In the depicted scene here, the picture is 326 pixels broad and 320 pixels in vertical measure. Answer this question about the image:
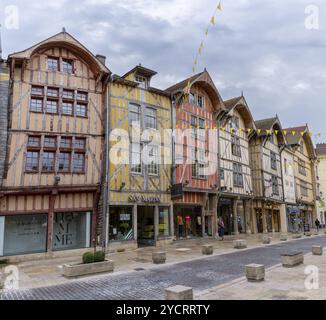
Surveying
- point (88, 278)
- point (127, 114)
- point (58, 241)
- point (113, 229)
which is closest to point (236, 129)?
point (127, 114)

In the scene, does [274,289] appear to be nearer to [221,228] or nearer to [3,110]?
[3,110]

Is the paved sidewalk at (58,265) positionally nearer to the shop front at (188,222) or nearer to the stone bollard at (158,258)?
the stone bollard at (158,258)

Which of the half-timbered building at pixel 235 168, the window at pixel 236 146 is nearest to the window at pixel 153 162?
the half-timbered building at pixel 235 168

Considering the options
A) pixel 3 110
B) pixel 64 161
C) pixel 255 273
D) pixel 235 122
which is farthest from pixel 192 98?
pixel 255 273

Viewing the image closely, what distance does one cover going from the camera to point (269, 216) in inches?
1257

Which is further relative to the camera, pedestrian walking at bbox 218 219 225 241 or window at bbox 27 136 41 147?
pedestrian walking at bbox 218 219 225 241

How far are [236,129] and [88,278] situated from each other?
20.8 meters

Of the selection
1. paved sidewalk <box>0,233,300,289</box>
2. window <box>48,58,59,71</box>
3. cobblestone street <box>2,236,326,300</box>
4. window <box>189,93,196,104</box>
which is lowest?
paved sidewalk <box>0,233,300,289</box>

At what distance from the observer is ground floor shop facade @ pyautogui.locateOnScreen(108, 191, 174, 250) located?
16.1 meters

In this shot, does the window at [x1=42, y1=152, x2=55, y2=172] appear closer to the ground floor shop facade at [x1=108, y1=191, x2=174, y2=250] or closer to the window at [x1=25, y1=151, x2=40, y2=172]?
the window at [x1=25, y1=151, x2=40, y2=172]

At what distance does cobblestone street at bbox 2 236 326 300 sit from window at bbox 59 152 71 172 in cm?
690

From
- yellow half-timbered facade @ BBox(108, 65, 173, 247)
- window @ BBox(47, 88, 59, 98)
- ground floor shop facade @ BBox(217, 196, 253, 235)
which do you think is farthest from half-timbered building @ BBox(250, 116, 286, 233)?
window @ BBox(47, 88, 59, 98)

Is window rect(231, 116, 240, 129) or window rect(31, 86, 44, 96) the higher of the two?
window rect(231, 116, 240, 129)

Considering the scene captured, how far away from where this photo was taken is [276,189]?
32406 millimetres
